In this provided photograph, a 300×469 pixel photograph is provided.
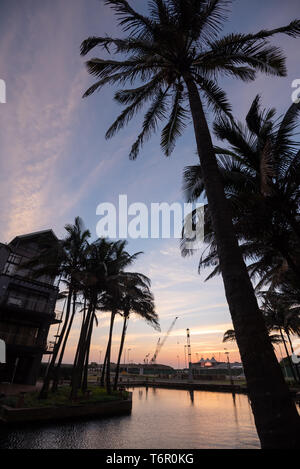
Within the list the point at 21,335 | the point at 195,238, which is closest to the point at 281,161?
the point at 195,238

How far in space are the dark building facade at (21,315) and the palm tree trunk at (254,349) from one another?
19.5 metres

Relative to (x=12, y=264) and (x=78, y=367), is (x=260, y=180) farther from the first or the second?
(x=12, y=264)

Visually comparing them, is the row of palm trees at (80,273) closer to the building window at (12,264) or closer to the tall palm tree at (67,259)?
the tall palm tree at (67,259)

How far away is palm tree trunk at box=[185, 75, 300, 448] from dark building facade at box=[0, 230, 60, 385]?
1947 centimetres

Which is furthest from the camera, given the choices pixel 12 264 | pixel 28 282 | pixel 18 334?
pixel 12 264

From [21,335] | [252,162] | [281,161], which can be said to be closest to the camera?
[281,161]

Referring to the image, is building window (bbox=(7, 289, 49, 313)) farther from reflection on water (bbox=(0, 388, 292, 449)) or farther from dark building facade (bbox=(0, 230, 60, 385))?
reflection on water (bbox=(0, 388, 292, 449))

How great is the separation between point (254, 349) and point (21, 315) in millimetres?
25627

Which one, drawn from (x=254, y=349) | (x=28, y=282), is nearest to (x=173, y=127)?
(x=254, y=349)

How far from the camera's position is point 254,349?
316 centimetres

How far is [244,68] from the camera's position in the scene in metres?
8.37
